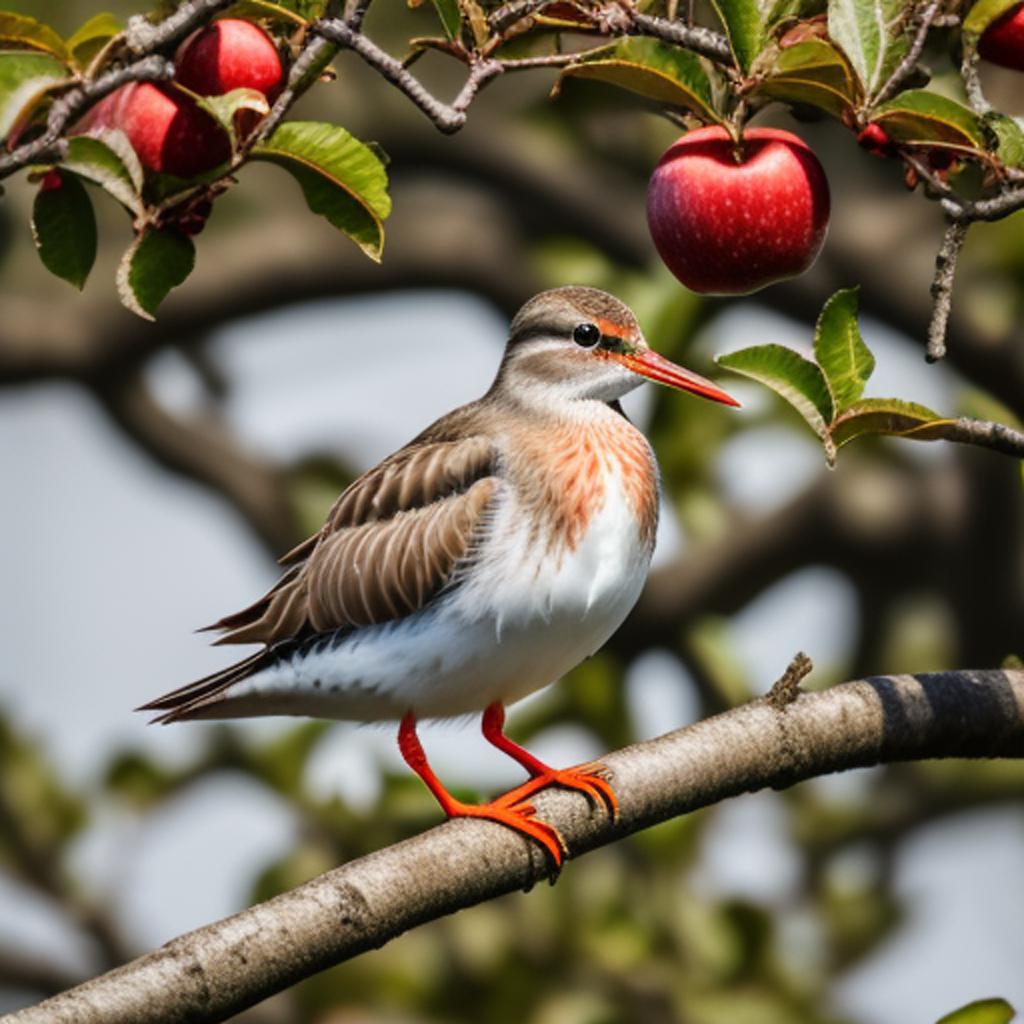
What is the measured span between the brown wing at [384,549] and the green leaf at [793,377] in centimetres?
129

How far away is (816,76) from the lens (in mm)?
2984

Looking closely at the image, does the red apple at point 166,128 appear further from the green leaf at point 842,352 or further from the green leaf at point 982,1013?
the green leaf at point 982,1013

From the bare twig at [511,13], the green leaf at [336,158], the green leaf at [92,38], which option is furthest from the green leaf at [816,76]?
the green leaf at [92,38]

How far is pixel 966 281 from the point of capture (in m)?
7.02

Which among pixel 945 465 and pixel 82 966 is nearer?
pixel 82 966

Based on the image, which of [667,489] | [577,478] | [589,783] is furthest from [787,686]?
[667,489]

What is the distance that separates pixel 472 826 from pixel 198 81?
1.33 meters

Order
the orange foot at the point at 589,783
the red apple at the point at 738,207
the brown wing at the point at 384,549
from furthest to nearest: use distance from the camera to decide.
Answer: the brown wing at the point at 384,549
the orange foot at the point at 589,783
the red apple at the point at 738,207

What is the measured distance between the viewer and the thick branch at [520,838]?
303 centimetres

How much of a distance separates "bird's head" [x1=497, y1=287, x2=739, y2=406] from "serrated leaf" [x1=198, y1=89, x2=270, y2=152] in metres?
1.69

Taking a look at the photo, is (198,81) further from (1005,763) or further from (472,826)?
(1005,763)

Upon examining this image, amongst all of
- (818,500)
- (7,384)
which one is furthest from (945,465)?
(7,384)

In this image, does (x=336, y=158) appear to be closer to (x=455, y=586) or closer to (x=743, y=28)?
(x=743, y=28)

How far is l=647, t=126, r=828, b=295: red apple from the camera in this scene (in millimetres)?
3111
